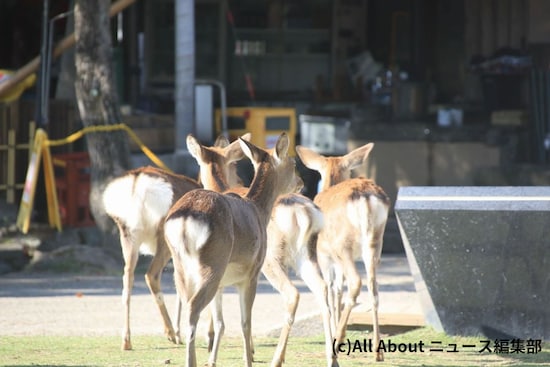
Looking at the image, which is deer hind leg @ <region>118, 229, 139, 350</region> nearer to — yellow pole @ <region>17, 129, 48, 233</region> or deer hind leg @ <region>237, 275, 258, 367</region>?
deer hind leg @ <region>237, 275, 258, 367</region>

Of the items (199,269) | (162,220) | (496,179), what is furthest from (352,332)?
(496,179)

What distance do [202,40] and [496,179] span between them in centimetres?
656

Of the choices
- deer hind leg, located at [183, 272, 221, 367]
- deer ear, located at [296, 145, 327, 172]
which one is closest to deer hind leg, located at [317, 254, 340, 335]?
deer ear, located at [296, 145, 327, 172]

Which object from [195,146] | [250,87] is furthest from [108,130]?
[195,146]

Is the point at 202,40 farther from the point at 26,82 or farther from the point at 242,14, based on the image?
the point at 26,82

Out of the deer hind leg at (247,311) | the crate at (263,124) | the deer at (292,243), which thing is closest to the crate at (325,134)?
the crate at (263,124)

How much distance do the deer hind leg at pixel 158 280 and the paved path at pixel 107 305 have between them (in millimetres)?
614

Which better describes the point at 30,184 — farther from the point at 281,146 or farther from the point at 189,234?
the point at 189,234

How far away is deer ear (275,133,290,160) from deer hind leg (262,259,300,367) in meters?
0.78

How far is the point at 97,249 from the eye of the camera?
15.5 m

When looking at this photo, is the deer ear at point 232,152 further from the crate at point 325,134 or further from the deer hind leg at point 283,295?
the crate at point 325,134

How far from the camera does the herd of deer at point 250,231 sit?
24.2 feet

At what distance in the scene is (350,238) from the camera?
32.6 ft

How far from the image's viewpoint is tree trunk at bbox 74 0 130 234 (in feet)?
51.5
